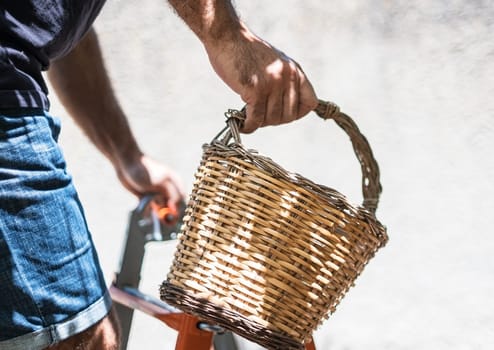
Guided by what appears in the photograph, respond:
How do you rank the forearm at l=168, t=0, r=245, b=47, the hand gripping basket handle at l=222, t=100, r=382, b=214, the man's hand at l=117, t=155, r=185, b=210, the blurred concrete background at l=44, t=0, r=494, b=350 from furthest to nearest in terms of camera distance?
the blurred concrete background at l=44, t=0, r=494, b=350 < the man's hand at l=117, t=155, r=185, b=210 < the hand gripping basket handle at l=222, t=100, r=382, b=214 < the forearm at l=168, t=0, r=245, b=47

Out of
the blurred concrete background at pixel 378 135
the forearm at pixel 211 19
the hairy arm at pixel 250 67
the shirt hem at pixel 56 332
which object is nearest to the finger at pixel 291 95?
the hairy arm at pixel 250 67

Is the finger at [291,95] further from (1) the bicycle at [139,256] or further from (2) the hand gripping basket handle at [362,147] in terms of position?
(1) the bicycle at [139,256]

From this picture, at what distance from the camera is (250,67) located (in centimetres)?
123

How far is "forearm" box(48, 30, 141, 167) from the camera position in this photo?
196 centimetres

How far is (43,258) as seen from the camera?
1173 mm

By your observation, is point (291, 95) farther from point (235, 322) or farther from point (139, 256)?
point (139, 256)

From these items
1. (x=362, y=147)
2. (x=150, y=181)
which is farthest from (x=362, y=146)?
(x=150, y=181)

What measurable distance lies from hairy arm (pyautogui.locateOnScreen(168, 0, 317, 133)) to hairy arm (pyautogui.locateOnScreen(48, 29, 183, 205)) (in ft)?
2.41

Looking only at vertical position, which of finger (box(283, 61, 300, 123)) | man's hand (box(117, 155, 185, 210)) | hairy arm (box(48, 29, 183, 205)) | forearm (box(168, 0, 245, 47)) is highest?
forearm (box(168, 0, 245, 47))

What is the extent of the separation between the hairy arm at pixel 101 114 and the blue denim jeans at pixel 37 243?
0.75 meters

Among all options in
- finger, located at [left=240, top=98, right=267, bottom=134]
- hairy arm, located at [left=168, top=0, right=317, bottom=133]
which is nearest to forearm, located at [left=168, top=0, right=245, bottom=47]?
hairy arm, located at [left=168, top=0, right=317, bottom=133]

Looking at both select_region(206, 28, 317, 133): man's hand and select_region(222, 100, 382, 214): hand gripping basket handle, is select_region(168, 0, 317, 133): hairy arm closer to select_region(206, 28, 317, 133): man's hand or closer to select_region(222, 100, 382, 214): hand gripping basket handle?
select_region(206, 28, 317, 133): man's hand

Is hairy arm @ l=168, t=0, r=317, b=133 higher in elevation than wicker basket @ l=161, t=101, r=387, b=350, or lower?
higher

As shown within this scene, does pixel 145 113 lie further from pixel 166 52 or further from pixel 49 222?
pixel 49 222
